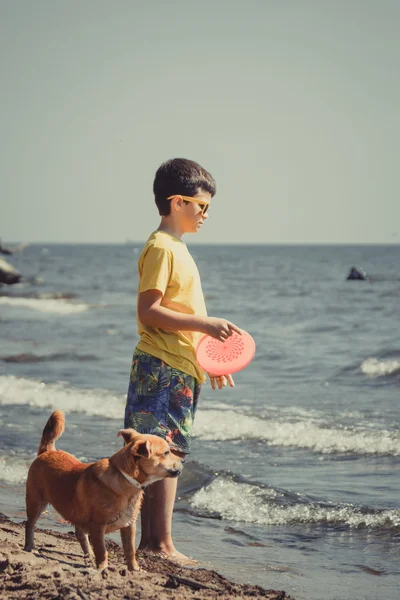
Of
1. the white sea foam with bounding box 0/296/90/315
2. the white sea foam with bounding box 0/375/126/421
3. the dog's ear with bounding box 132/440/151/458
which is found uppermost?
the white sea foam with bounding box 0/296/90/315

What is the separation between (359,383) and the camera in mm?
12234

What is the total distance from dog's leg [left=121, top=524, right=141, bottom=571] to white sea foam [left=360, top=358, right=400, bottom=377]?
949cm

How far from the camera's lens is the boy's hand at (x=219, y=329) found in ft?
12.8

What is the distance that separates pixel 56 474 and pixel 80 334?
649 inches

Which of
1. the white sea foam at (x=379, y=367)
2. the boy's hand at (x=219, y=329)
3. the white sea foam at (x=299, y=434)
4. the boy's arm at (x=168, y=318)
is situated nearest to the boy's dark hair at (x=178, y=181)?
the boy's arm at (x=168, y=318)

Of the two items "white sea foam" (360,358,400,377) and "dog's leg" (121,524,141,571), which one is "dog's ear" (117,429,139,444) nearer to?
"dog's leg" (121,524,141,571)

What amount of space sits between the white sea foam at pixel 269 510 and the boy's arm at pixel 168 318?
237 cm

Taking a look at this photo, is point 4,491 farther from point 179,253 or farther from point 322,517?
point 179,253

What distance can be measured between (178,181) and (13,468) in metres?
3.75

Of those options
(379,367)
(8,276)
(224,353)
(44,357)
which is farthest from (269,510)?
(8,276)

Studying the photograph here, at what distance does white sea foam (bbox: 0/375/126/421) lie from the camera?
9875 mm

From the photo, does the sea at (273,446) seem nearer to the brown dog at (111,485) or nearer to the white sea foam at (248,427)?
the white sea foam at (248,427)

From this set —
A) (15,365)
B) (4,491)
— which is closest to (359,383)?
(15,365)

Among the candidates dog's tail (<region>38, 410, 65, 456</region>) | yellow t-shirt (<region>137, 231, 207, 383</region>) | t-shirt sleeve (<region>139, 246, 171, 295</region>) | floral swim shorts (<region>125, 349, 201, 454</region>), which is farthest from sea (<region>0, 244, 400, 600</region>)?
t-shirt sleeve (<region>139, 246, 171, 295</region>)
